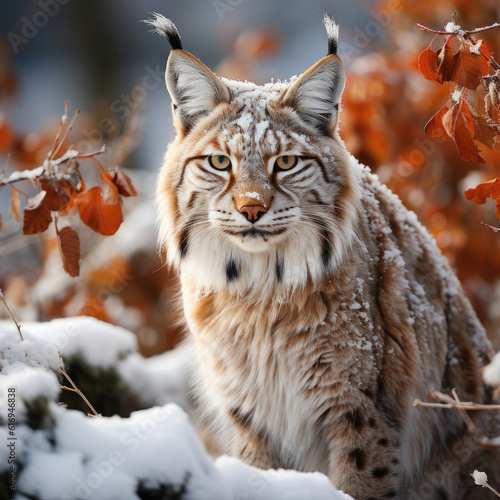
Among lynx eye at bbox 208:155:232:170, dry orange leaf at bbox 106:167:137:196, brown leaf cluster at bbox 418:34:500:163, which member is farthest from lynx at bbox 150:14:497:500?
brown leaf cluster at bbox 418:34:500:163

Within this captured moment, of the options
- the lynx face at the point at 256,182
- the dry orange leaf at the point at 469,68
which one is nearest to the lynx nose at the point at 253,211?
the lynx face at the point at 256,182

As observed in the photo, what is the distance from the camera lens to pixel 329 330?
2.85 m

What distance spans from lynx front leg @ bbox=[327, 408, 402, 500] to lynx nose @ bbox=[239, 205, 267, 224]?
1.02 m

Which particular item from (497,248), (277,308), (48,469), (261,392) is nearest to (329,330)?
(277,308)

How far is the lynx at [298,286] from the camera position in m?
2.83

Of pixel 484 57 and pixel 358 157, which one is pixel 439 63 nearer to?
pixel 484 57

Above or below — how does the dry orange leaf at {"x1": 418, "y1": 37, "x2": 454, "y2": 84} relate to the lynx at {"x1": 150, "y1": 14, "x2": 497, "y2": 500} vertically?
above

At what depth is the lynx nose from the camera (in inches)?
105

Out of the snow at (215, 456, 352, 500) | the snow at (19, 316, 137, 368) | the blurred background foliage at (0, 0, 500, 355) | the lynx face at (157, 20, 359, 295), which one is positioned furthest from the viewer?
the blurred background foliage at (0, 0, 500, 355)

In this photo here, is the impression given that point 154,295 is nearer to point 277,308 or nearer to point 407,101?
point 407,101

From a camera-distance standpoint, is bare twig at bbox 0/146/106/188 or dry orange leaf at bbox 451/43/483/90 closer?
dry orange leaf at bbox 451/43/483/90

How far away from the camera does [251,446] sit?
322 cm

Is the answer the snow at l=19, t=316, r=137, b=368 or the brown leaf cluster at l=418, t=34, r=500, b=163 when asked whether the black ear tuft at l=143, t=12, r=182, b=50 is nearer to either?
the brown leaf cluster at l=418, t=34, r=500, b=163

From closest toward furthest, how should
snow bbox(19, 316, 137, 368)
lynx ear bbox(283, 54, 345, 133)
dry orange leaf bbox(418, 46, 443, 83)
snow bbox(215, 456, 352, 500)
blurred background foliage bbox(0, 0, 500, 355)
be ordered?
snow bbox(215, 456, 352, 500)
dry orange leaf bbox(418, 46, 443, 83)
lynx ear bbox(283, 54, 345, 133)
snow bbox(19, 316, 137, 368)
blurred background foliage bbox(0, 0, 500, 355)
